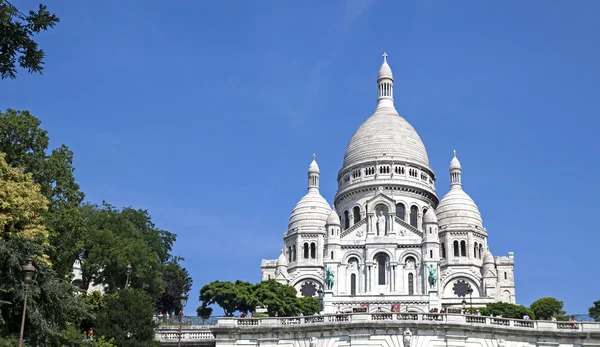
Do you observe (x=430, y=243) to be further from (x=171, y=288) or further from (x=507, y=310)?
(x=171, y=288)

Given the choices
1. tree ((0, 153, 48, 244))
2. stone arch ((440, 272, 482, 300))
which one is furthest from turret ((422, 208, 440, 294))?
tree ((0, 153, 48, 244))

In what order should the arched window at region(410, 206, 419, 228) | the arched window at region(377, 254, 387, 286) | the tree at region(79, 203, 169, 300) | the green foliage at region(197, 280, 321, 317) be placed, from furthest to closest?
the arched window at region(410, 206, 419, 228), the arched window at region(377, 254, 387, 286), the green foliage at region(197, 280, 321, 317), the tree at region(79, 203, 169, 300)

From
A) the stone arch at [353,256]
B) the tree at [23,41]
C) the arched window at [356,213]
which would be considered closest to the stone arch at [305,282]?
the stone arch at [353,256]

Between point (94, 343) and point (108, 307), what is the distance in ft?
14.2

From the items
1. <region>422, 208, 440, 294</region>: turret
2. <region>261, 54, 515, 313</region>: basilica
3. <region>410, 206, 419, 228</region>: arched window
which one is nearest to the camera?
<region>422, 208, 440, 294</region>: turret

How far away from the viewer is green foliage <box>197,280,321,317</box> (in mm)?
90250

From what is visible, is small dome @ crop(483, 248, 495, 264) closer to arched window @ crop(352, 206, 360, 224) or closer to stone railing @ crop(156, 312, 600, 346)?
arched window @ crop(352, 206, 360, 224)

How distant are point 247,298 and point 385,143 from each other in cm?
4839

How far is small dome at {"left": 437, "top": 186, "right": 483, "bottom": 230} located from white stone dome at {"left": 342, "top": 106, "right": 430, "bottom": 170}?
6.84 m

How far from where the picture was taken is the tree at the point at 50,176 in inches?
2007

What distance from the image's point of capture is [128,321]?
158ft

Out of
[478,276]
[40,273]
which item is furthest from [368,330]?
[478,276]

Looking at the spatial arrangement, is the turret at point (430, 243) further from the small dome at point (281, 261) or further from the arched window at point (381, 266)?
the small dome at point (281, 261)

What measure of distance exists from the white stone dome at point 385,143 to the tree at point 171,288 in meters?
58.6
